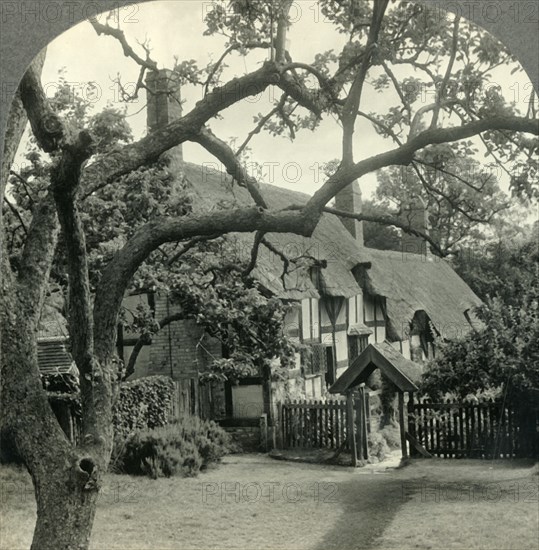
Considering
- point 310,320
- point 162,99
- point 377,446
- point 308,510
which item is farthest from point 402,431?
point 162,99

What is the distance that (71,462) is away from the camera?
15.6 feet

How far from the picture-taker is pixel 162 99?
6.53 meters

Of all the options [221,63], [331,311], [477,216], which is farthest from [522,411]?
[331,311]

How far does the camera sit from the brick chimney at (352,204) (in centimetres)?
1386

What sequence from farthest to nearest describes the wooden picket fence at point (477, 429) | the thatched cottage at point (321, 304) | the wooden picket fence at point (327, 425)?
the wooden picket fence at point (327, 425) → the thatched cottage at point (321, 304) → the wooden picket fence at point (477, 429)

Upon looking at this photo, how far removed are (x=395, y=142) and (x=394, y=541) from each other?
11.7 feet

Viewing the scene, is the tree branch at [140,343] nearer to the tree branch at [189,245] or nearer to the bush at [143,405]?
the bush at [143,405]

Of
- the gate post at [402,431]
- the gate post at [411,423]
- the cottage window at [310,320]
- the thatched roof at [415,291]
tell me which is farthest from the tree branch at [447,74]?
the cottage window at [310,320]

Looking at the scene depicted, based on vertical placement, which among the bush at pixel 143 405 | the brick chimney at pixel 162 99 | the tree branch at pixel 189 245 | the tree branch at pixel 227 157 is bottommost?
the bush at pixel 143 405

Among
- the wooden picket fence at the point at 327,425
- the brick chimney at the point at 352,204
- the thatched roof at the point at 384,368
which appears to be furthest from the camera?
the brick chimney at the point at 352,204

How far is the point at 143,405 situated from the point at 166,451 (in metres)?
0.57

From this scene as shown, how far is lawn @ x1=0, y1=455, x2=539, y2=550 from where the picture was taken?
6125 mm

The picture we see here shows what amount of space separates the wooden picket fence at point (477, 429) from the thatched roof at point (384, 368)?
428 millimetres

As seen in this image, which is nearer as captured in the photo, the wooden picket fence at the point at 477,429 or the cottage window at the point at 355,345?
the wooden picket fence at the point at 477,429
